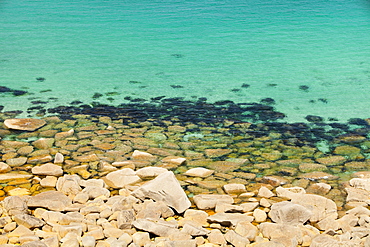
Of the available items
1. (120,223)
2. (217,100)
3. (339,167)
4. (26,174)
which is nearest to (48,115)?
(26,174)

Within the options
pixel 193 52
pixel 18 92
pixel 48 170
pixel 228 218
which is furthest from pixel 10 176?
pixel 193 52

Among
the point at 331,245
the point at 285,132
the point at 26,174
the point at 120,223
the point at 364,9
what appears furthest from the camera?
the point at 364,9

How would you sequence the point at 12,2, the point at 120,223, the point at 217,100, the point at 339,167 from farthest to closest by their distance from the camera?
the point at 12,2 → the point at 217,100 → the point at 339,167 → the point at 120,223

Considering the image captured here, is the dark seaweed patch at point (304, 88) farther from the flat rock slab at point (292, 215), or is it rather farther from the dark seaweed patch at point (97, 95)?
the flat rock slab at point (292, 215)

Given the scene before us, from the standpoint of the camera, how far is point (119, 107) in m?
11.5

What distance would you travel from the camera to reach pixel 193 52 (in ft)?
57.0

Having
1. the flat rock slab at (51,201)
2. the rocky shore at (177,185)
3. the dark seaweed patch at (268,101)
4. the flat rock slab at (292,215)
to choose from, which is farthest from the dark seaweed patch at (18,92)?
the flat rock slab at (292,215)

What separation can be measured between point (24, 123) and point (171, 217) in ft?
17.8

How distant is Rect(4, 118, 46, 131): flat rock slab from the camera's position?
9.76 m

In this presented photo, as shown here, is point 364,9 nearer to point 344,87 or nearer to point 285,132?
point 344,87

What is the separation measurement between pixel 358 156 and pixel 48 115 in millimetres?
7571

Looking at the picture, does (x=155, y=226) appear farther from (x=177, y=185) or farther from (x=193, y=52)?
(x=193, y=52)

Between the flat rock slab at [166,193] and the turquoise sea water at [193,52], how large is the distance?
5.45 meters

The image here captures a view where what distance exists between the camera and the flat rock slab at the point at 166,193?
632cm
